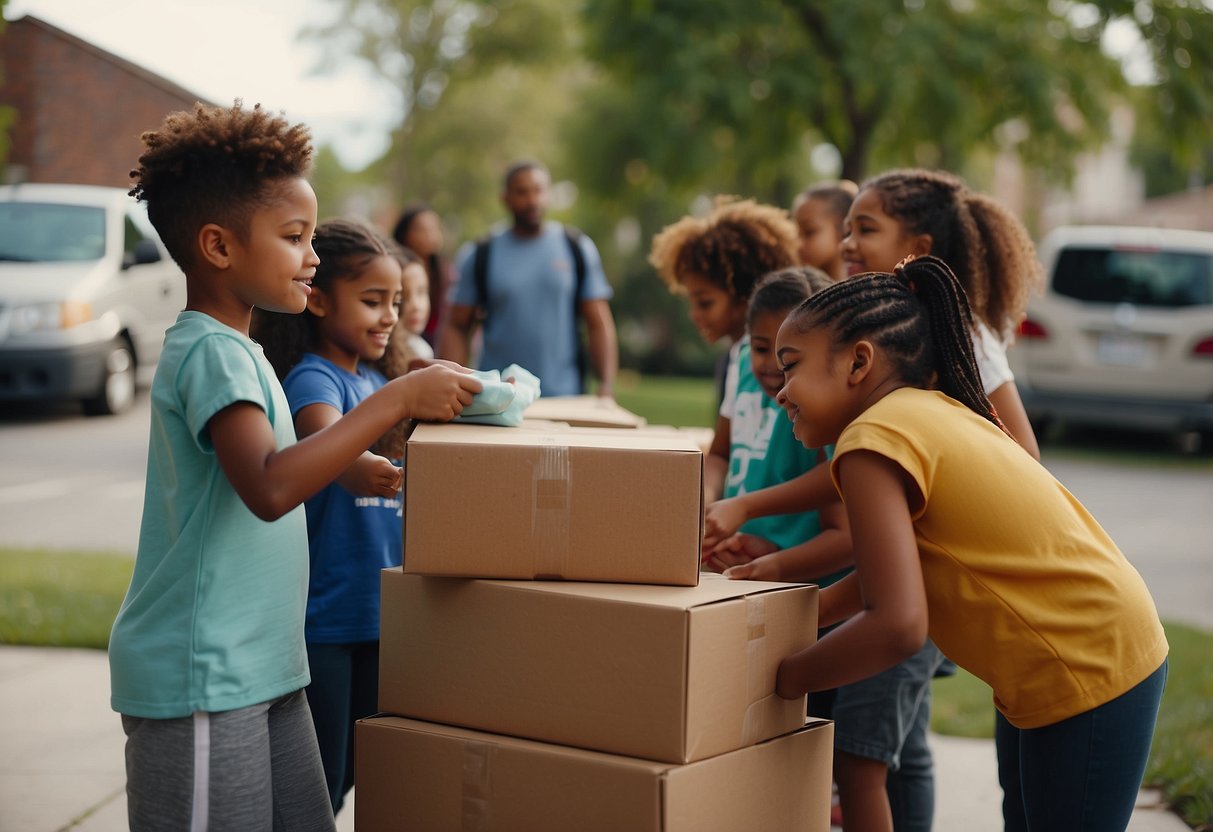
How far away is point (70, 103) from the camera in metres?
3.87

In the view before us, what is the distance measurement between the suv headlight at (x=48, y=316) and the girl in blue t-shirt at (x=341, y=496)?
123 inches

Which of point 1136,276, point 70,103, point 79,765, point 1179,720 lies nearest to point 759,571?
point 79,765

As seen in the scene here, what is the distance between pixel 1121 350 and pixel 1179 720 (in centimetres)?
709

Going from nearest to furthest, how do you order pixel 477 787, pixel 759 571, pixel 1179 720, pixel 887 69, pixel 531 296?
pixel 477 787
pixel 759 571
pixel 1179 720
pixel 531 296
pixel 887 69

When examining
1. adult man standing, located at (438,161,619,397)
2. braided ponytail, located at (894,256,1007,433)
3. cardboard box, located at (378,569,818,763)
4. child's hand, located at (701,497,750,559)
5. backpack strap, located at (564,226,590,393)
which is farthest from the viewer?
backpack strap, located at (564,226,590,393)

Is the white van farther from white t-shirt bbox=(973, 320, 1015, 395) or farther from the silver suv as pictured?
the silver suv

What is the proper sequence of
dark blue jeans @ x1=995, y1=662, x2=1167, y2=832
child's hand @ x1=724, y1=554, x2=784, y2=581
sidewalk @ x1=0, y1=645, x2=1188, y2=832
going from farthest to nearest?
sidewalk @ x1=0, y1=645, x2=1188, y2=832 → child's hand @ x1=724, y1=554, x2=784, y2=581 → dark blue jeans @ x1=995, y1=662, x2=1167, y2=832

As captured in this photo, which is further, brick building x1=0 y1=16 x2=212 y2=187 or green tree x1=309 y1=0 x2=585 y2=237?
green tree x1=309 y1=0 x2=585 y2=237

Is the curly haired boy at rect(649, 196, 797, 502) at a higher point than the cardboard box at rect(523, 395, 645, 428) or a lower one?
higher

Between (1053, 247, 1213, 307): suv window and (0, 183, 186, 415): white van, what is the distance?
26.0ft

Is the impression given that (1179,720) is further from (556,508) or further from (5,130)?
(5,130)

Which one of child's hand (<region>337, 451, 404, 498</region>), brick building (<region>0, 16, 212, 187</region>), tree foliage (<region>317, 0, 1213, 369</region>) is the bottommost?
child's hand (<region>337, 451, 404, 498</region>)

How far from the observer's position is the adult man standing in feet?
19.3

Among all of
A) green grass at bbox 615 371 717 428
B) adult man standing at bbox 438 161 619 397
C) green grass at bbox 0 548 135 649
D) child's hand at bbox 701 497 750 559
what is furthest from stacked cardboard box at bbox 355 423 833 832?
green grass at bbox 615 371 717 428
